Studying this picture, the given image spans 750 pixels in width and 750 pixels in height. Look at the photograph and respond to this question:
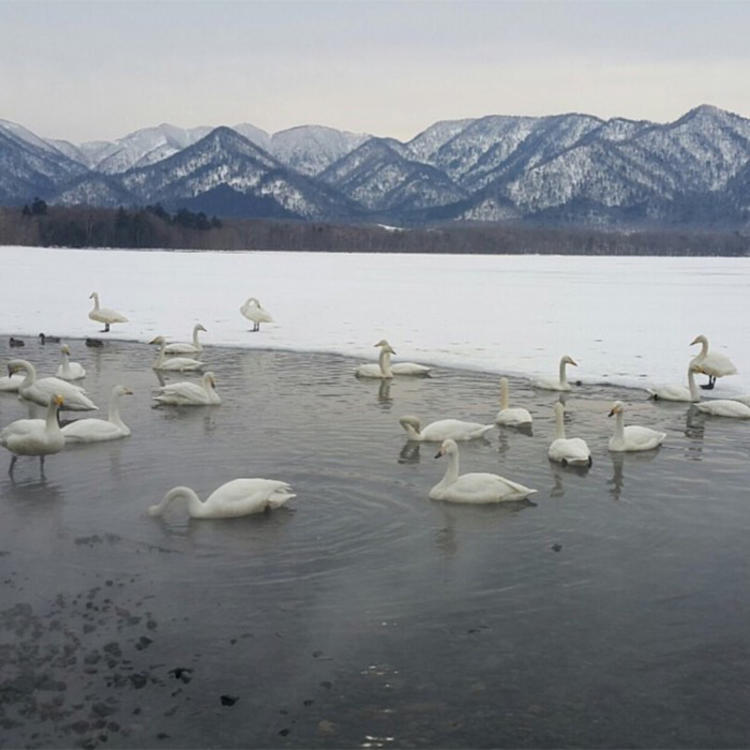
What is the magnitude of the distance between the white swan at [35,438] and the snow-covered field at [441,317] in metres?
11.4

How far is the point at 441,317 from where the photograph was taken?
108 ft

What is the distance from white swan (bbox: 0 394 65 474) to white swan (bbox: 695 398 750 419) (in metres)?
10.6

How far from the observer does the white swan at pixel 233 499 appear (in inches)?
396

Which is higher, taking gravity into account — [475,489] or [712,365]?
[712,365]

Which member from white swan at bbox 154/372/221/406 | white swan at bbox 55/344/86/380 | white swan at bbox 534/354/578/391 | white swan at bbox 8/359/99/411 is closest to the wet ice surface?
white swan at bbox 8/359/99/411

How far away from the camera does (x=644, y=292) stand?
4662 cm

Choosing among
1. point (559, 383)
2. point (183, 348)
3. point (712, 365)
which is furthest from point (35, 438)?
point (712, 365)

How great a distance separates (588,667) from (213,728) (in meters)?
2.69

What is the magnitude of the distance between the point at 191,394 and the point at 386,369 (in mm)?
4648

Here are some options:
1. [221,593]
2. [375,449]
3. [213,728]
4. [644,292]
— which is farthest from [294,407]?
[644,292]

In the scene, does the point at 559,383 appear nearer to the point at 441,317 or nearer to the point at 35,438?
the point at 35,438

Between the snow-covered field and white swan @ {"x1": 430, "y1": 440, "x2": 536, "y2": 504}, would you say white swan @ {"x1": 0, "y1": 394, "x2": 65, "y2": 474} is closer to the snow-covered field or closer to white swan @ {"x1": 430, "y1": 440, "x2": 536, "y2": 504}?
white swan @ {"x1": 430, "y1": 440, "x2": 536, "y2": 504}

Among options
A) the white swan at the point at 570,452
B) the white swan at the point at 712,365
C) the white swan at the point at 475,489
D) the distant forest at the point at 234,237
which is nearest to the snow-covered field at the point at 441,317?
the white swan at the point at 712,365

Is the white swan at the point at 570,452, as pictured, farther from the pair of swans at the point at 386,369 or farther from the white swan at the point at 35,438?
the pair of swans at the point at 386,369
